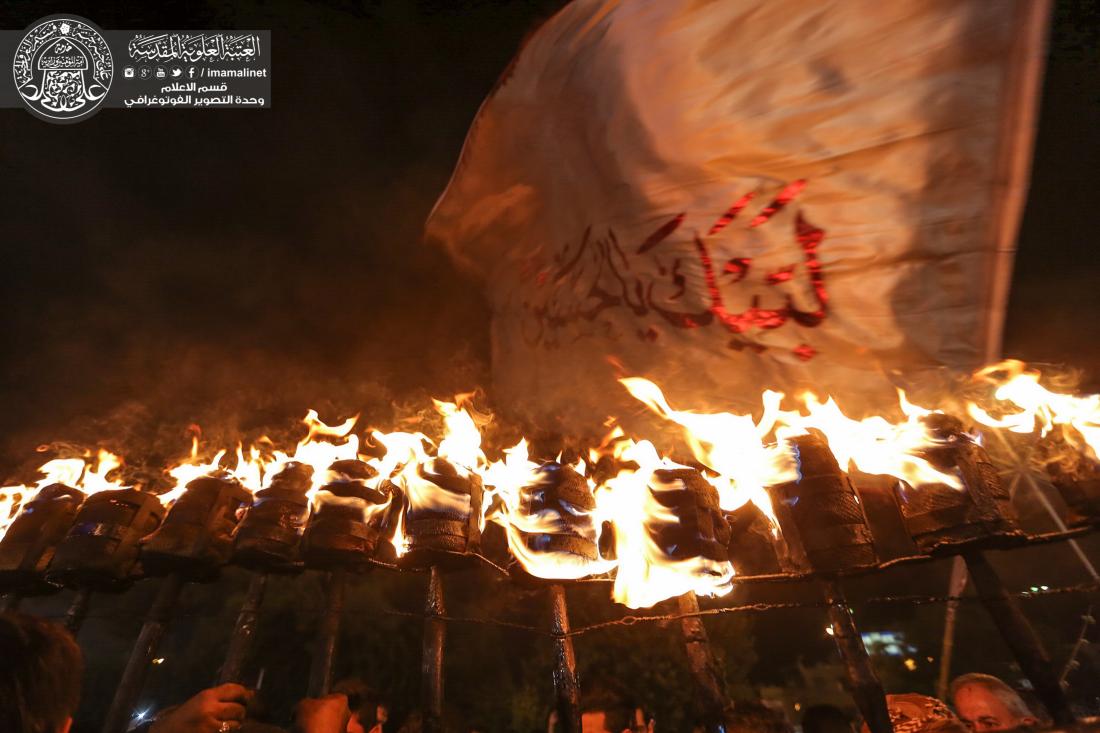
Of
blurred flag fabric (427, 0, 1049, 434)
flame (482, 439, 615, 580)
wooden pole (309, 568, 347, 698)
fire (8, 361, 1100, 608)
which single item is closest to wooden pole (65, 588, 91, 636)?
Result: fire (8, 361, 1100, 608)

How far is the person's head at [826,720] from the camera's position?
376cm

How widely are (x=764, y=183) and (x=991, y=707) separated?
5481mm

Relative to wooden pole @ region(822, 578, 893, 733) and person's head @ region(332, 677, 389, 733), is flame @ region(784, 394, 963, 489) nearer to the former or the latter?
wooden pole @ region(822, 578, 893, 733)

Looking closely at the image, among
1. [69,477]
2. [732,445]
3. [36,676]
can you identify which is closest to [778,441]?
[732,445]

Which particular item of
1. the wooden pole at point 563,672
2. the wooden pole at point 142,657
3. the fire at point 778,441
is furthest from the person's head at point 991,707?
the wooden pole at point 142,657

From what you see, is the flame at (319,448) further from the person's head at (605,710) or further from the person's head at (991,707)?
the person's head at (991,707)

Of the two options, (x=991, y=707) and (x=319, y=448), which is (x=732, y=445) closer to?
(x=991, y=707)

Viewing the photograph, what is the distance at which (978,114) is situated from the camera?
268cm

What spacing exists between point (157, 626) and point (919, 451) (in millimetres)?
6465

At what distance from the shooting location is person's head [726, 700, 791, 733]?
326cm

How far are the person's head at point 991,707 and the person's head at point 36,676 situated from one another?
7159mm

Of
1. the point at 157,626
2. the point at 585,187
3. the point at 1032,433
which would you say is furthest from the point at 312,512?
the point at 1032,433

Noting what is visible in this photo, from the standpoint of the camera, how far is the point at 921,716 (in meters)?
4.34

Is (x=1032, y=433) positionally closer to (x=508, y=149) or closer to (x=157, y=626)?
(x=508, y=149)
